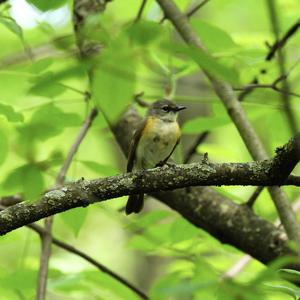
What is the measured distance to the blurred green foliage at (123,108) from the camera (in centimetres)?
168

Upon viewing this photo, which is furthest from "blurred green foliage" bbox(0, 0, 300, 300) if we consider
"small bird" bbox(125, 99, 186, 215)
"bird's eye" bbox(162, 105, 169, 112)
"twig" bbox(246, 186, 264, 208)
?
"bird's eye" bbox(162, 105, 169, 112)

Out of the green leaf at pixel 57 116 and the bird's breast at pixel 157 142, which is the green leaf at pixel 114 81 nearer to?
the green leaf at pixel 57 116

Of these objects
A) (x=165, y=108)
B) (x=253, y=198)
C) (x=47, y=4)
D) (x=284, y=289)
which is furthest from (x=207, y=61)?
(x=165, y=108)

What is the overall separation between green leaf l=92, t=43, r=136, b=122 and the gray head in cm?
386

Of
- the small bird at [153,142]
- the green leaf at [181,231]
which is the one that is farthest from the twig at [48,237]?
the small bird at [153,142]

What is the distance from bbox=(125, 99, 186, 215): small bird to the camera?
219 inches

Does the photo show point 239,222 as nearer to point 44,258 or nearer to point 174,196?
point 174,196

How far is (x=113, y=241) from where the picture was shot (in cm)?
1415

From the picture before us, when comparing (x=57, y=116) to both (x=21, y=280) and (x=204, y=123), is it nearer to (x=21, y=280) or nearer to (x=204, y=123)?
(x=204, y=123)

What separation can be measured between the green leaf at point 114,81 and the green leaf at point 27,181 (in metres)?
0.98

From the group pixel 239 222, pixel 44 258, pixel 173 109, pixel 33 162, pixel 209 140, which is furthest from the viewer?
pixel 209 140

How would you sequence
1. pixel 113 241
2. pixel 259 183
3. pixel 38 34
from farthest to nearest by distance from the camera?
pixel 113 241
pixel 38 34
pixel 259 183

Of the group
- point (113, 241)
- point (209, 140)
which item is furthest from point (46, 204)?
point (113, 241)

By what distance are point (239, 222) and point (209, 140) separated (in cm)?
665
